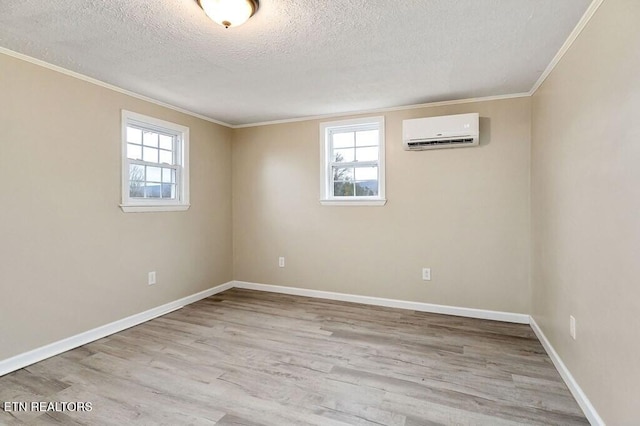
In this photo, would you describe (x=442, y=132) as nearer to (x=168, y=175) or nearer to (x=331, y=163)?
(x=331, y=163)

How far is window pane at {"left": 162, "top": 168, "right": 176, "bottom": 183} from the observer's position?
11.9 ft

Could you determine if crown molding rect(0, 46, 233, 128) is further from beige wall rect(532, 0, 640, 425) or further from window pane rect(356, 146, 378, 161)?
beige wall rect(532, 0, 640, 425)

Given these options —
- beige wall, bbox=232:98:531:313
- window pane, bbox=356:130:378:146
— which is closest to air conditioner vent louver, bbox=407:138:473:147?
beige wall, bbox=232:98:531:313

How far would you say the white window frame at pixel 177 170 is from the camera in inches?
122

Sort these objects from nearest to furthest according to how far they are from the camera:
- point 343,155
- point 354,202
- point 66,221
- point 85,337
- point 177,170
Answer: point 66,221, point 85,337, point 177,170, point 354,202, point 343,155

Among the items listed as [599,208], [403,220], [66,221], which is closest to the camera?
[599,208]

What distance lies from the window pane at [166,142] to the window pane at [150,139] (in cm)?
8

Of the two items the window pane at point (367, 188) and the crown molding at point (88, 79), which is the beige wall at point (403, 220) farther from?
the crown molding at point (88, 79)

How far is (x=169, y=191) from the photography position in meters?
3.71

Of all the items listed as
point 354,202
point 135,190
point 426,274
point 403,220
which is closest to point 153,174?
point 135,190

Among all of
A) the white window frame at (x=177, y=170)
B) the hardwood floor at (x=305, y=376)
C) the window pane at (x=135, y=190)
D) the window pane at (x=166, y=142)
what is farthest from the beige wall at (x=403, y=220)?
the window pane at (x=135, y=190)

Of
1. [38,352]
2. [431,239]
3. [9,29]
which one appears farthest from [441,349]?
[9,29]

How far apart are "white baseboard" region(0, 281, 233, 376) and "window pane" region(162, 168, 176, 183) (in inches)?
54.8

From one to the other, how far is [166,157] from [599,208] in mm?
3828
